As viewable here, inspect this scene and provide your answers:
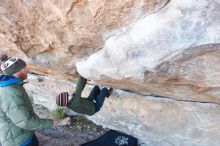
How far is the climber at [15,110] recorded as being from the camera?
3189 millimetres

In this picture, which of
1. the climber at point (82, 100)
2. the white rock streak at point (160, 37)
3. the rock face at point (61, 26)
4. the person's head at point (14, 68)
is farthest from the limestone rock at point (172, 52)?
the person's head at point (14, 68)

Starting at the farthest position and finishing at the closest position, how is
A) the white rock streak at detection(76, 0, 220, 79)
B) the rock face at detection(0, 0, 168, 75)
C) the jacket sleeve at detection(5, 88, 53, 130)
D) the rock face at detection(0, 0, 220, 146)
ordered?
the jacket sleeve at detection(5, 88, 53, 130) < the rock face at detection(0, 0, 168, 75) < the rock face at detection(0, 0, 220, 146) < the white rock streak at detection(76, 0, 220, 79)

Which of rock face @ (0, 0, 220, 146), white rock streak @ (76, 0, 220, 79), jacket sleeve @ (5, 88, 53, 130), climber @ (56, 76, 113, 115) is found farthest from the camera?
climber @ (56, 76, 113, 115)

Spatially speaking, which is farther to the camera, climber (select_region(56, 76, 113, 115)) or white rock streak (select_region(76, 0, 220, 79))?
climber (select_region(56, 76, 113, 115))

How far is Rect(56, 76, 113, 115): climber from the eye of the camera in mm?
3607

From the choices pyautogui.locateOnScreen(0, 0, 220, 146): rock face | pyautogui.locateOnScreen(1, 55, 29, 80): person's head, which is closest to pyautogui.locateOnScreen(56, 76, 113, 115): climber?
pyautogui.locateOnScreen(0, 0, 220, 146): rock face

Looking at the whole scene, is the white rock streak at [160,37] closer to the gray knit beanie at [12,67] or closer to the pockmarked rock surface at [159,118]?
the gray knit beanie at [12,67]

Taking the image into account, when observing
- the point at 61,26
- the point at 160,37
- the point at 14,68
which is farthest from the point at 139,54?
the point at 14,68

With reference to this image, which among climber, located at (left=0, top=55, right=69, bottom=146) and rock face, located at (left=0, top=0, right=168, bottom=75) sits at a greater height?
rock face, located at (left=0, top=0, right=168, bottom=75)

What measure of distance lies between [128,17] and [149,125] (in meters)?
1.65

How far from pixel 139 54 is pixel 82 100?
3.08ft

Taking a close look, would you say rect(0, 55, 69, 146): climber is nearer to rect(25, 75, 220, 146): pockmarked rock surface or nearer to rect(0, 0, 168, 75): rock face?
rect(0, 0, 168, 75): rock face

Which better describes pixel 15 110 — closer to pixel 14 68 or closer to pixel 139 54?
pixel 14 68

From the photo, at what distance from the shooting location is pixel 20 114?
10.4 feet
